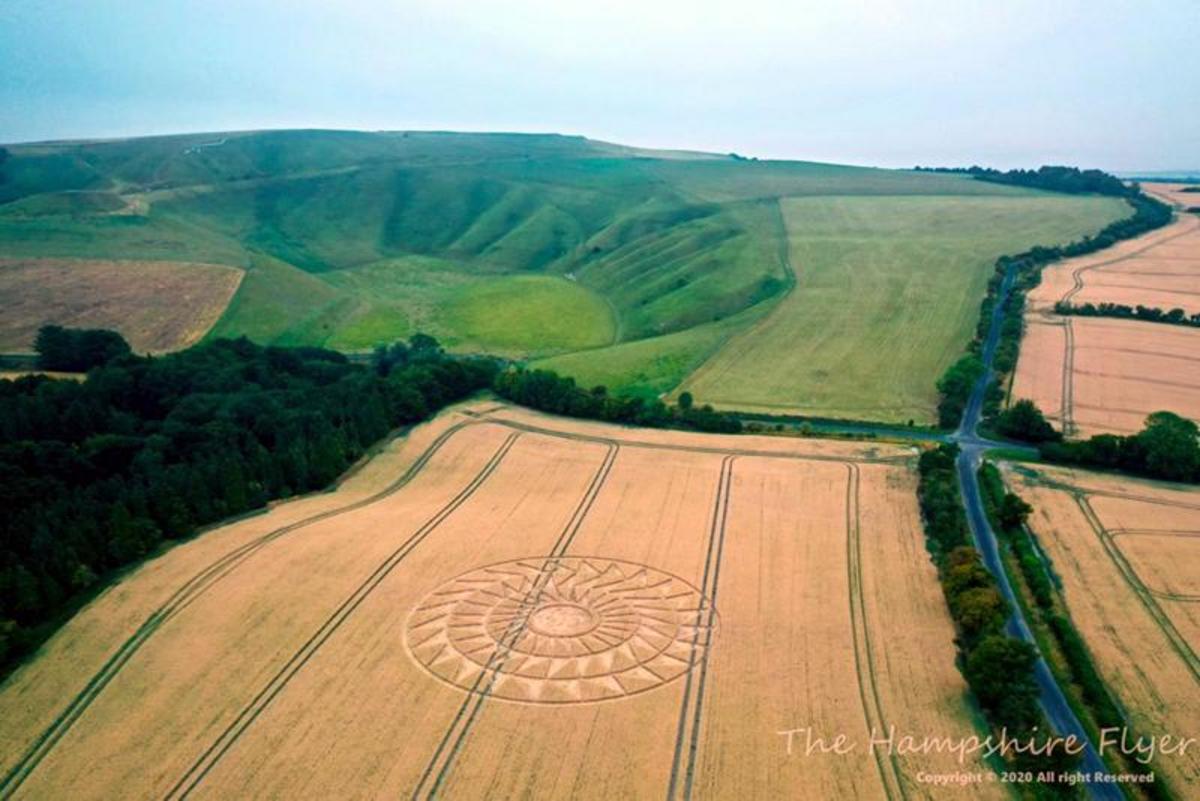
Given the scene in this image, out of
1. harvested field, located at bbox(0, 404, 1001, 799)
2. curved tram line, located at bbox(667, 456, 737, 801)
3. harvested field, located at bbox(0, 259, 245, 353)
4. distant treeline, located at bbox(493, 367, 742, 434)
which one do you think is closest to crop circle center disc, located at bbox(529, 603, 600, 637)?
harvested field, located at bbox(0, 404, 1001, 799)

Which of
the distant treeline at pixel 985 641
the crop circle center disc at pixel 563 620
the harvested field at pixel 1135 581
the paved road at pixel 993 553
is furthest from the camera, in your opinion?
the crop circle center disc at pixel 563 620

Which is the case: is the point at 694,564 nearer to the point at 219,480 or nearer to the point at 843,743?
the point at 843,743

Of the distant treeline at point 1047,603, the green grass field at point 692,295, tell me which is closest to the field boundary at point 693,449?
the distant treeline at point 1047,603

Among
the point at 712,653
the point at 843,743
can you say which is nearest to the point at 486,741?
the point at 712,653

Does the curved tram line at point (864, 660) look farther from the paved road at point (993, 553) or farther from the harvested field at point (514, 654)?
the paved road at point (993, 553)

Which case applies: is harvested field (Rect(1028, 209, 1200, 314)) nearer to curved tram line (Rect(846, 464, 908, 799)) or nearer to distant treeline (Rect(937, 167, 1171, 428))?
distant treeline (Rect(937, 167, 1171, 428))

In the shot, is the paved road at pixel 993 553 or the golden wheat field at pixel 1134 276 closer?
the paved road at pixel 993 553
